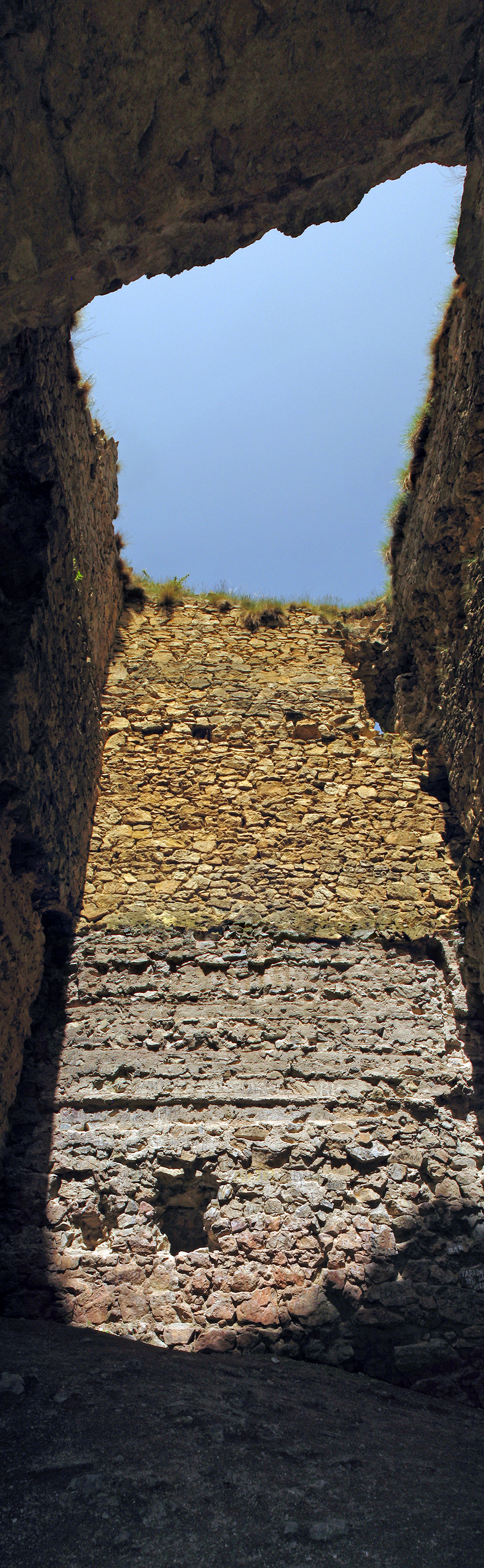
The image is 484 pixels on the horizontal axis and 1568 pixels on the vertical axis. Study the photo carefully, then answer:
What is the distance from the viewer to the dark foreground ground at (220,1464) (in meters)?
2.34

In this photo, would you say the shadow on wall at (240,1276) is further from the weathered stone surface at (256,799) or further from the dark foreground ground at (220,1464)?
the weathered stone surface at (256,799)

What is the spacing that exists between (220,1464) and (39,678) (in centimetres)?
383

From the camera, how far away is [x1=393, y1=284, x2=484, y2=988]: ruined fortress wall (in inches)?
200

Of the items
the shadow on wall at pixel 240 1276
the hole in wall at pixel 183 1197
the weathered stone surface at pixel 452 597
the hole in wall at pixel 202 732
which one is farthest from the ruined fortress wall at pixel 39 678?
the weathered stone surface at pixel 452 597

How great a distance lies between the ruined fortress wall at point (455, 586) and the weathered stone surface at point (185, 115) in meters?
2.44

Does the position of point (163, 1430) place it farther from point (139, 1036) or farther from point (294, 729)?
point (294, 729)

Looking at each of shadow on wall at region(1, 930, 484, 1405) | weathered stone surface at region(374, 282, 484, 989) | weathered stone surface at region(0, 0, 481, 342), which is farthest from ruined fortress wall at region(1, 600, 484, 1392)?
weathered stone surface at region(0, 0, 481, 342)

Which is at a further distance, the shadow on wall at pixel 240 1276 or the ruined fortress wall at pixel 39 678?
the ruined fortress wall at pixel 39 678

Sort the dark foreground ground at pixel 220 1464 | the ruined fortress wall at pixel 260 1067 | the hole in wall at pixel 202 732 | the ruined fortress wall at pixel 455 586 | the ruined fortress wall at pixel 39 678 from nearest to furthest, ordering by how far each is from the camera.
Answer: the dark foreground ground at pixel 220 1464
the ruined fortress wall at pixel 260 1067
the ruined fortress wall at pixel 39 678
the ruined fortress wall at pixel 455 586
the hole in wall at pixel 202 732

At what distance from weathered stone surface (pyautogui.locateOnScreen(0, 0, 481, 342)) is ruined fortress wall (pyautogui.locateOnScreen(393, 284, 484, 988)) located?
2444 millimetres

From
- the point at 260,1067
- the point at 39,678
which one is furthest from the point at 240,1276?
the point at 39,678

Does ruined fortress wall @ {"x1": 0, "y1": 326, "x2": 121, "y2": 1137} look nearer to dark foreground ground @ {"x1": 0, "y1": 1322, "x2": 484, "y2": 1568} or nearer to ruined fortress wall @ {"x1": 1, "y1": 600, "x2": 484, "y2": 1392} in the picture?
ruined fortress wall @ {"x1": 1, "y1": 600, "x2": 484, "y2": 1392}

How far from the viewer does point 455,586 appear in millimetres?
5840

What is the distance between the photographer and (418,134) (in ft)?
9.17
